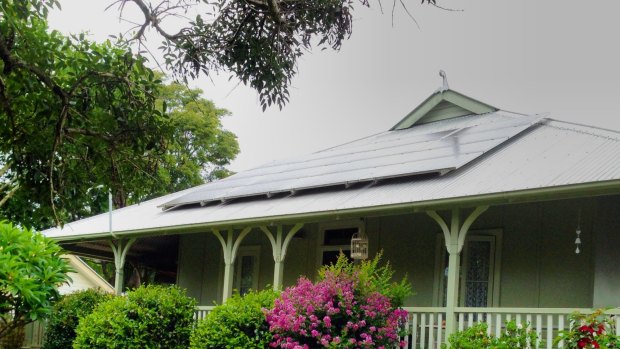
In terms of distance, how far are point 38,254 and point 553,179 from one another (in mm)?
6083

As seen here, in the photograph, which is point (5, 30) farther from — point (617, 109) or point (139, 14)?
point (617, 109)

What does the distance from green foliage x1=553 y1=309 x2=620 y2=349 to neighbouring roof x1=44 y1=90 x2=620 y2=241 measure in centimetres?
143

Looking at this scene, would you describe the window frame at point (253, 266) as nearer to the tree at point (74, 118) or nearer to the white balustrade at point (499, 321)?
the white balustrade at point (499, 321)

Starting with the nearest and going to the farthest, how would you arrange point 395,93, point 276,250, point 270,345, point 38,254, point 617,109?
point 38,254 < point 270,345 < point 276,250 < point 617,109 < point 395,93

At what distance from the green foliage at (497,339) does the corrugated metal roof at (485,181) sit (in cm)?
166

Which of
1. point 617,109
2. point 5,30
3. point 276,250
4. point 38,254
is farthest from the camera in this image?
point 617,109

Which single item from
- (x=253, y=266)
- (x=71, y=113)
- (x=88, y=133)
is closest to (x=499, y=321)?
(x=88, y=133)

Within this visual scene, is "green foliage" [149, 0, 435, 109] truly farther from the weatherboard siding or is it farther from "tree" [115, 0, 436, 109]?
the weatherboard siding

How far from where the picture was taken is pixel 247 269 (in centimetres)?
1730

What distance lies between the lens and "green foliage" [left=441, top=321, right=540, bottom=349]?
924 cm

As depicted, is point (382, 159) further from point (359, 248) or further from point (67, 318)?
point (67, 318)

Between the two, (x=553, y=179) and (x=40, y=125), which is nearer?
(x=553, y=179)

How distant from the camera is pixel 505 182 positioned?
1023 cm

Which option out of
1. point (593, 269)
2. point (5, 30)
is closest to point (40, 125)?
point (5, 30)
